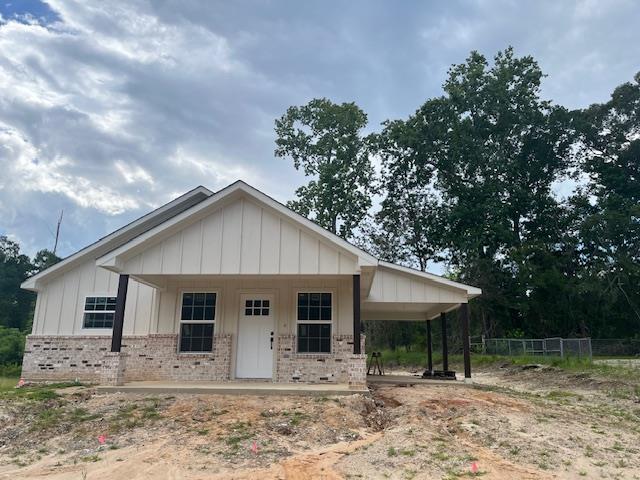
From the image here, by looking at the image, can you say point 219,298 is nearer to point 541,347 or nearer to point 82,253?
point 82,253

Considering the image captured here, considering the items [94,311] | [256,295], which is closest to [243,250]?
[256,295]

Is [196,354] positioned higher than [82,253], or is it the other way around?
[82,253]

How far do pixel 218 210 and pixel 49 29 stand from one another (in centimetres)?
896

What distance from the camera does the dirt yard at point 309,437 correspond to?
18.5 feet

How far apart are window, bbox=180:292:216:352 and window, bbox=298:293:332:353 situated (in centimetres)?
218

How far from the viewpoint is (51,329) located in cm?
1280

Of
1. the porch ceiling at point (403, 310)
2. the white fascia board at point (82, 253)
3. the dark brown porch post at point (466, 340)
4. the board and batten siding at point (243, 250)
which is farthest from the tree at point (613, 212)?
the white fascia board at point (82, 253)

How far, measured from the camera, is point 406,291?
42.6 ft

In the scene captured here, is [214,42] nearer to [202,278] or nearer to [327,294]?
[202,278]

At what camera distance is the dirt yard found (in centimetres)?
562

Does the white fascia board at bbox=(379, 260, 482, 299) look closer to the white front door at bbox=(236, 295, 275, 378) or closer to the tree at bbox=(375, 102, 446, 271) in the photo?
the white front door at bbox=(236, 295, 275, 378)

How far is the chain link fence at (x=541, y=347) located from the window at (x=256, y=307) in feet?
47.6

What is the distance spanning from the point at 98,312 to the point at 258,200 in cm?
587

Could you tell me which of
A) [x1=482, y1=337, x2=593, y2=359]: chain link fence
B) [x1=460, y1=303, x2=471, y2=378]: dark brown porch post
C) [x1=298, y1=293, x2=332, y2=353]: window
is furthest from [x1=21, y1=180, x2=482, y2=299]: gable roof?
[x1=482, y1=337, x2=593, y2=359]: chain link fence
